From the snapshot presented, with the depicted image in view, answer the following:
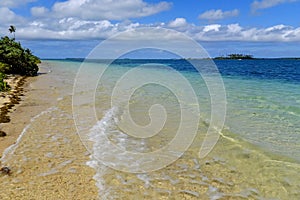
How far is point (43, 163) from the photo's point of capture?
741 cm

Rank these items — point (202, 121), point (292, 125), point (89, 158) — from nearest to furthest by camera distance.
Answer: point (89, 158) → point (292, 125) → point (202, 121)

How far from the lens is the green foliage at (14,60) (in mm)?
33312

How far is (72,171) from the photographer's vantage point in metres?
6.97

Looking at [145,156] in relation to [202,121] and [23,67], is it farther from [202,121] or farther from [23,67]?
[23,67]

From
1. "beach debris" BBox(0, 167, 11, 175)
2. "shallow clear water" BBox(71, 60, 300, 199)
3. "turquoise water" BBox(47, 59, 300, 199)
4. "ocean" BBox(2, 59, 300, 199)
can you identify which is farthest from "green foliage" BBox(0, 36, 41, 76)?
"beach debris" BBox(0, 167, 11, 175)

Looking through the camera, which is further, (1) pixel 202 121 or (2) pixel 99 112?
(2) pixel 99 112

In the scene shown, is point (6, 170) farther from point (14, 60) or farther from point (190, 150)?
point (14, 60)

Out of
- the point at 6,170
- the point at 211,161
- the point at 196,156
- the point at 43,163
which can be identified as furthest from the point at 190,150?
the point at 6,170

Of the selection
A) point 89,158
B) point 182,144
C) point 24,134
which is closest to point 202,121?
point 182,144

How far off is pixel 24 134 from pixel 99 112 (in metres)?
4.87

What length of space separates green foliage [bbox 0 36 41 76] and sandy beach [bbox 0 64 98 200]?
23142mm

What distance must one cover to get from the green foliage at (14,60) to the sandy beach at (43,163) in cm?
2314

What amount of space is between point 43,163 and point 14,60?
102ft

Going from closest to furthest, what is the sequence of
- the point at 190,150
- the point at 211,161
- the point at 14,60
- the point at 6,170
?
the point at 6,170
the point at 211,161
the point at 190,150
the point at 14,60
